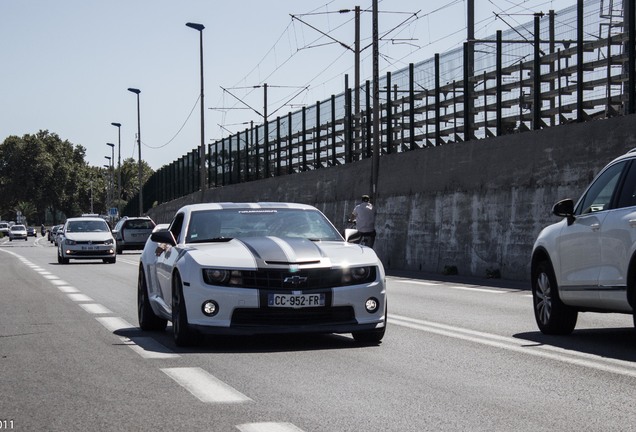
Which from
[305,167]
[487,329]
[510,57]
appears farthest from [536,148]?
[305,167]

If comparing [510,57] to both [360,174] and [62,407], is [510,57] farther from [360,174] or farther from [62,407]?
[62,407]

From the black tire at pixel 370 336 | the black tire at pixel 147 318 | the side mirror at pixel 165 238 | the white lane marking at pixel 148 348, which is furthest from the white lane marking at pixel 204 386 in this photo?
the black tire at pixel 147 318

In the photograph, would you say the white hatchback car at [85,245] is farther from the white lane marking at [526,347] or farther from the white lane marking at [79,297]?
the white lane marking at [526,347]

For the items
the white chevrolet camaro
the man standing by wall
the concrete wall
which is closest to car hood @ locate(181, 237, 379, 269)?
the white chevrolet camaro

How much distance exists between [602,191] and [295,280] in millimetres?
3004

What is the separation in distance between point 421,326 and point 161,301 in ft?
9.34

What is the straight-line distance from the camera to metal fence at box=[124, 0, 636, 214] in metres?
22.9

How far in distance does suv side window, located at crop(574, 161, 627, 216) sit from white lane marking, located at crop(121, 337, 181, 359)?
160 inches

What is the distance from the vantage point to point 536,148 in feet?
79.5

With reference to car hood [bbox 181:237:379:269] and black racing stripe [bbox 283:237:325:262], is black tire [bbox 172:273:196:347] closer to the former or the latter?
car hood [bbox 181:237:379:269]

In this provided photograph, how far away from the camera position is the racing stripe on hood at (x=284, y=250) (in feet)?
36.2

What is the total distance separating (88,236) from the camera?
39.2 metres

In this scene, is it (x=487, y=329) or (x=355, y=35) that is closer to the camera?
(x=487, y=329)

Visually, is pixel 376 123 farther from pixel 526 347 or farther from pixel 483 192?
pixel 526 347
